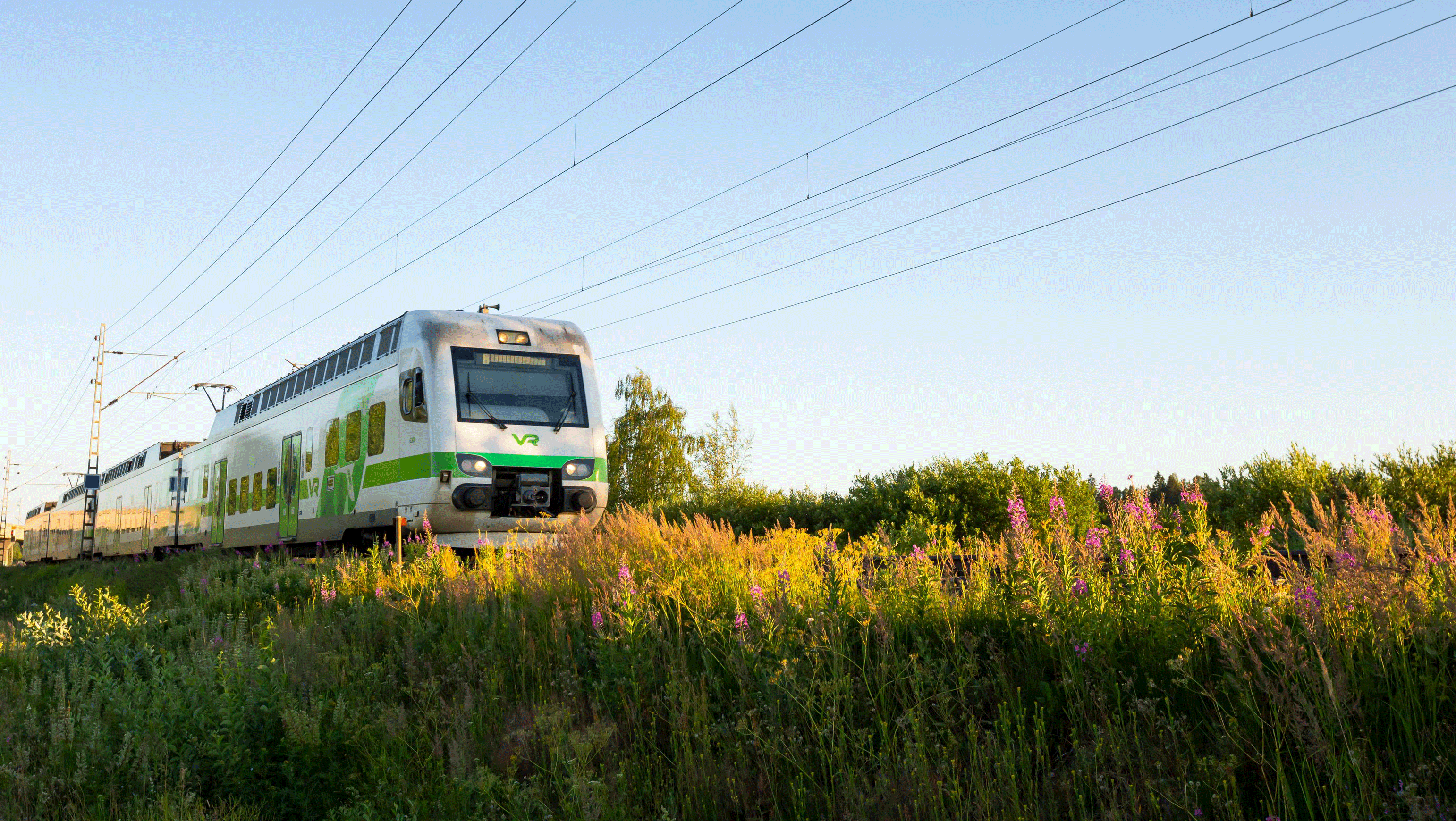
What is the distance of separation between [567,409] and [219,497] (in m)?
11.7

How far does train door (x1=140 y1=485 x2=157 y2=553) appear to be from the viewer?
26.8 metres

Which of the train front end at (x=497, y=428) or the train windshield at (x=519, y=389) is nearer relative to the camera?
the train front end at (x=497, y=428)

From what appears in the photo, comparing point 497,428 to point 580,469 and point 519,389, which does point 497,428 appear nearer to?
point 519,389

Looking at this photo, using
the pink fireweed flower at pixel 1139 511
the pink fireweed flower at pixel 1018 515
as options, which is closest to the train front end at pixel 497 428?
the pink fireweed flower at pixel 1018 515

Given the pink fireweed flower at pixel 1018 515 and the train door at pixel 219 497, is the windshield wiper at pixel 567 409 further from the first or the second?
the train door at pixel 219 497

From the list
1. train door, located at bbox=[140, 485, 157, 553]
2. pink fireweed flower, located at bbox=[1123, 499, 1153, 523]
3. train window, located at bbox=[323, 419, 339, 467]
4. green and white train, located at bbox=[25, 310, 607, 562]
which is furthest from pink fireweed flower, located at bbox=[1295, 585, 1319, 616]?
train door, located at bbox=[140, 485, 157, 553]

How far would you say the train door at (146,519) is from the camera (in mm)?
26828

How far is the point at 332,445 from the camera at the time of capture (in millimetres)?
15773

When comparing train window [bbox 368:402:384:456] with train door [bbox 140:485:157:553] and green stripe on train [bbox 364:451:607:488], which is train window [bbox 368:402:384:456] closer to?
green stripe on train [bbox 364:451:607:488]

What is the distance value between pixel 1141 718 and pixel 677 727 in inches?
76.5

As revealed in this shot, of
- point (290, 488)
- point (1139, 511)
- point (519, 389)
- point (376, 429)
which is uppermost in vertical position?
point (519, 389)

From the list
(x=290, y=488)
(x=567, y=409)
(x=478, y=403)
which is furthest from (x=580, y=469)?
(x=290, y=488)

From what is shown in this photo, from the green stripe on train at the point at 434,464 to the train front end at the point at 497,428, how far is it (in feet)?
0.06

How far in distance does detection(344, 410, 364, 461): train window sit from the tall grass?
8.14 m
